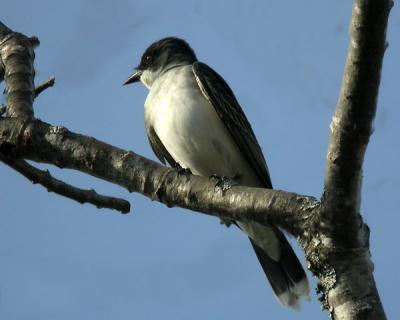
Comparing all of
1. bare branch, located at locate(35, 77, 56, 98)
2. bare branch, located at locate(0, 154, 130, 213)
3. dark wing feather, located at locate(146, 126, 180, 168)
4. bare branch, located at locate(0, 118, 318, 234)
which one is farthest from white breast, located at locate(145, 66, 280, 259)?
bare branch, located at locate(0, 118, 318, 234)

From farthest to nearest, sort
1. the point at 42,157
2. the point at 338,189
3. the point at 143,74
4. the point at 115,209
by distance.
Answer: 1. the point at 143,74
2. the point at 115,209
3. the point at 42,157
4. the point at 338,189

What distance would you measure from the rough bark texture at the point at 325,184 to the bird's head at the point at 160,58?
4.14m

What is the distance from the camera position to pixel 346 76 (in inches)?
143

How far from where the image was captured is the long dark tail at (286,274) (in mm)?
7199

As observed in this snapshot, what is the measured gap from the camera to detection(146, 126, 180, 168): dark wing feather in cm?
816

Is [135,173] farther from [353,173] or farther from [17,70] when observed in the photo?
[17,70]

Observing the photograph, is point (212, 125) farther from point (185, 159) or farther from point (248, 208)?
point (248, 208)

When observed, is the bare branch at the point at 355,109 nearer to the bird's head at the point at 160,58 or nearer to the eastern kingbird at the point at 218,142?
the eastern kingbird at the point at 218,142

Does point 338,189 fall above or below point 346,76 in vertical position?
below

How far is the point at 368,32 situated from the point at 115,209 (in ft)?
7.59

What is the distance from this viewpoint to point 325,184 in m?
3.96

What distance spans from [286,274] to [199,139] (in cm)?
135

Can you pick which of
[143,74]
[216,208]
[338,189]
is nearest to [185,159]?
[143,74]

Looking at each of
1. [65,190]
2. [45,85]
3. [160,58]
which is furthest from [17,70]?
[160,58]
